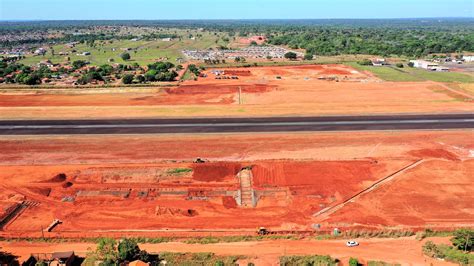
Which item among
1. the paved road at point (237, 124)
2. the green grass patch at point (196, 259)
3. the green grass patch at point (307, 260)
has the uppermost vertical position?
the paved road at point (237, 124)

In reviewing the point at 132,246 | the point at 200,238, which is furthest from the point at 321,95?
the point at 132,246

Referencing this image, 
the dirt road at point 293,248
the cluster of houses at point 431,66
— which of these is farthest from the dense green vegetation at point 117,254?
the cluster of houses at point 431,66

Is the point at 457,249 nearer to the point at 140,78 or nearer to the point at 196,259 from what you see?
the point at 196,259

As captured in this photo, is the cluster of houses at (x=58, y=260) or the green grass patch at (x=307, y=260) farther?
the green grass patch at (x=307, y=260)

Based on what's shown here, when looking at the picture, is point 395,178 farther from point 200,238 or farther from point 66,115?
point 66,115

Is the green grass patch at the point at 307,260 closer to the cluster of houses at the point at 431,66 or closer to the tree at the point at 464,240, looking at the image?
the tree at the point at 464,240

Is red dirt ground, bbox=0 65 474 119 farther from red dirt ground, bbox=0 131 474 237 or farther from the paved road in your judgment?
red dirt ground, bbox=0 131 474 237
